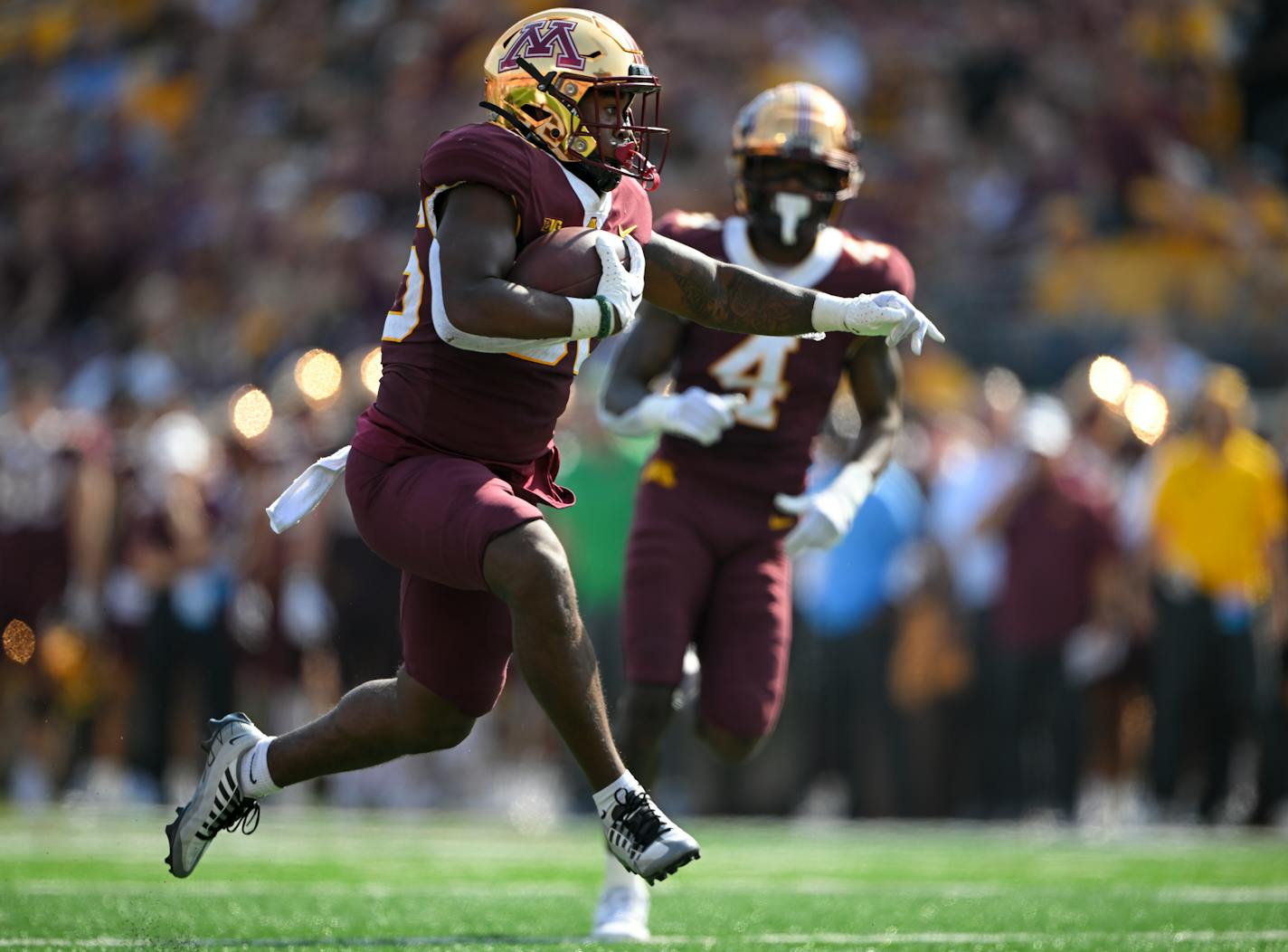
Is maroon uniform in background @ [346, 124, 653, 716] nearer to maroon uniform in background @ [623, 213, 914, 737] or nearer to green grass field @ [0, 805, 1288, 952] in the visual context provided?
green grass field @ [0, 805, 1288, 952]

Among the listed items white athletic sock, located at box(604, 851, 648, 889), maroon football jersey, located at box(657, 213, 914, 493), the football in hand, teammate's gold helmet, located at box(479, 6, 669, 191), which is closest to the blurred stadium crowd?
maroon football jersey, located at box(657, 213, 914, 493)


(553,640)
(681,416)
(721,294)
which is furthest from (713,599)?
(553,640)

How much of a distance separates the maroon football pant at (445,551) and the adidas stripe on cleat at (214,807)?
1.47ft

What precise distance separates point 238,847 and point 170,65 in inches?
412

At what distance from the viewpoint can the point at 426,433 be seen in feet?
13.3

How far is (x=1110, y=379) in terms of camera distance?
9664mm

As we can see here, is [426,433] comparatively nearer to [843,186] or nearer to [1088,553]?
[843,186]

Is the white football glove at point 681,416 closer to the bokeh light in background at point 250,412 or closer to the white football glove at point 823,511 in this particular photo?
the white football glove at point 823,511

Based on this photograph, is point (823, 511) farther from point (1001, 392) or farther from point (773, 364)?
point (1001, 392)

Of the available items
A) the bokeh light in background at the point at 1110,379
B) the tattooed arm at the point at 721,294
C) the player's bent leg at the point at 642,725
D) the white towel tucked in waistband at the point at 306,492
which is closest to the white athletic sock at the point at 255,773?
the white towel tucked in waistband at the point at 306,492

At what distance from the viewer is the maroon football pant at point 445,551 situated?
382cm

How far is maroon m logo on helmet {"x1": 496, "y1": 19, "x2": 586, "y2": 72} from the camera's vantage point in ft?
13.3

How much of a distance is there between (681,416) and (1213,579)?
4410 millimetres

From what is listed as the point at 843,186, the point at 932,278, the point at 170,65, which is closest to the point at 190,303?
the point at 170,65
